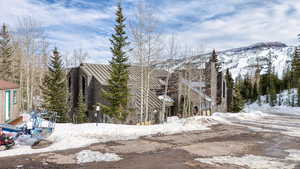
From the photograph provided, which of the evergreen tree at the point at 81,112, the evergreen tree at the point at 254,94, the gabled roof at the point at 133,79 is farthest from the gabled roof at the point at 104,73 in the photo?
the evergreen tree at the point at 254,94

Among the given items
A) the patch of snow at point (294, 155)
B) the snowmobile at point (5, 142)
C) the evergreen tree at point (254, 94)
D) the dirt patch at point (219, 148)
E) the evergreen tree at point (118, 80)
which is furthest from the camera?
the evergreen tree at point (254, 94)

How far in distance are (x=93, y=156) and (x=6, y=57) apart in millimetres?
36163

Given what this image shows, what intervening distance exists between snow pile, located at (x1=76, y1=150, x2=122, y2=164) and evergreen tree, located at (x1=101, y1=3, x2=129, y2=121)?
1306 cm

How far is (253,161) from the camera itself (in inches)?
298

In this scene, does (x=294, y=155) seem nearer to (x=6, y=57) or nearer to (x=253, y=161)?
(x=253, y=161)

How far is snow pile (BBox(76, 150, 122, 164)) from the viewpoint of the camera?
24.2 feet

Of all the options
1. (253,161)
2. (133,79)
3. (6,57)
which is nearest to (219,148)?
(253,161)

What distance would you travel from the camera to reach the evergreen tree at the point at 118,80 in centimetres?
2150

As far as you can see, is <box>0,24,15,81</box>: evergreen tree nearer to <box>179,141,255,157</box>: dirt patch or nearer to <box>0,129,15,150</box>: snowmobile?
<box>0,129,15,150</box>: snowmobile

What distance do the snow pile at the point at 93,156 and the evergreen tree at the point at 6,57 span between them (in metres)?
32.3

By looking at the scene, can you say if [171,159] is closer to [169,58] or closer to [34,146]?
[34,146]

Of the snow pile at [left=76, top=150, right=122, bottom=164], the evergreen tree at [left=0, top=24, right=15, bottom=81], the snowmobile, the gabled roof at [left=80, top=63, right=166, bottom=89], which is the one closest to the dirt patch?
the snow pile at [left=76, top=150, right=122, bottom=164]

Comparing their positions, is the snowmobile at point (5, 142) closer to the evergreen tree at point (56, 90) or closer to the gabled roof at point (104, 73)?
the gabled roof at point (104, 73)

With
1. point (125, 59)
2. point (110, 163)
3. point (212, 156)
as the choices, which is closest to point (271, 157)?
point (212, 156)
